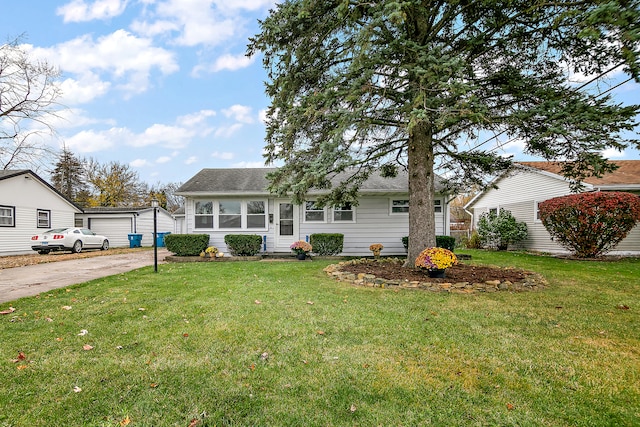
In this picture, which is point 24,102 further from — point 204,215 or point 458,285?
point 458,285

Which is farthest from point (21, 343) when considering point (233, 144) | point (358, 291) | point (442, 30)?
point (233, 144)

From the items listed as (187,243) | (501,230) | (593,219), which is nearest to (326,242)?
(187,243)

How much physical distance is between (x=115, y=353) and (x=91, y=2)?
11.6m

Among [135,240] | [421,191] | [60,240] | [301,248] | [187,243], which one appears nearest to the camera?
[421,191]

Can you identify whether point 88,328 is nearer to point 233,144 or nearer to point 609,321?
point 609,321

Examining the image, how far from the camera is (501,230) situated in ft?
52.4

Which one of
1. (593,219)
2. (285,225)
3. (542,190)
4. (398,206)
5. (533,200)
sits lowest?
(285,225)

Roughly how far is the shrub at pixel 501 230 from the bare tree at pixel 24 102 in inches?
849

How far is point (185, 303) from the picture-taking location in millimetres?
5059

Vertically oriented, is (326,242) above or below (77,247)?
above

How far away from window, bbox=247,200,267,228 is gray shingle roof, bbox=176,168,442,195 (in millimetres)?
759

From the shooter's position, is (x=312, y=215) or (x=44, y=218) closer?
(x=312, y=215)

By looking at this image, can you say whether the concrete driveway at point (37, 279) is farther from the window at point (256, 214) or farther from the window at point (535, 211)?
the window at point (535, 211)

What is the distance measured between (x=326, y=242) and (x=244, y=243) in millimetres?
3164
